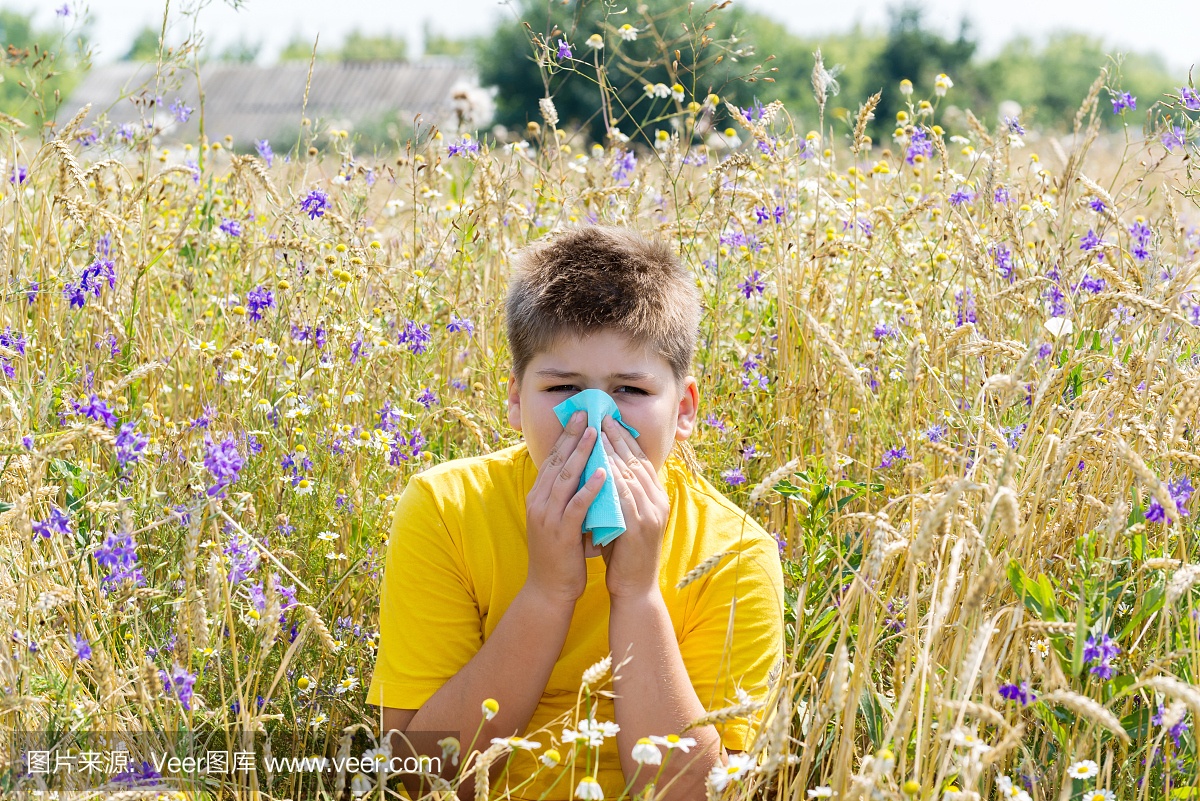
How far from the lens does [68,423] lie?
2082 mm

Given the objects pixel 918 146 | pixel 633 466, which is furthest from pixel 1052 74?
pixel 633 466

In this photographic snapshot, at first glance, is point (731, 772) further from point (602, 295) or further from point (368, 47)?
point (368, 47)

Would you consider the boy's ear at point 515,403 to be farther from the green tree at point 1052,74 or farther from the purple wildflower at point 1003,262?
the green tree at point 1052,74

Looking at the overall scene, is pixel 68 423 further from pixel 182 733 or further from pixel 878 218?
pixel 878 218

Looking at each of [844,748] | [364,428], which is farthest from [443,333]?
[844,748]

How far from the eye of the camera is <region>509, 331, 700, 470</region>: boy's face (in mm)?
1901

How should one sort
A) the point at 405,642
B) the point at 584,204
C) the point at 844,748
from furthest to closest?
the point at 584,204, the point at 405,642, the point at 844,748

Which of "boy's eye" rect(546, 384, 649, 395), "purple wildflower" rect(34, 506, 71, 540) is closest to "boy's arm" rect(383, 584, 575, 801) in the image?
"boy's eye" rect(546, 384, 649, 395)

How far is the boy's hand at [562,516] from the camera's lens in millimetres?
1757

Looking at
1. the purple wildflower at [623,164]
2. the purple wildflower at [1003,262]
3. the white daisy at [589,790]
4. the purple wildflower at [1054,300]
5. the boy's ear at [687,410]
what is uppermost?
the purple wildflower at [623,164]

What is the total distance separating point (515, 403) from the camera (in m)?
2.13

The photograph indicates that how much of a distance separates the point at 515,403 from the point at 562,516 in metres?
0.44

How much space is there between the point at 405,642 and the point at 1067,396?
65.0 inches

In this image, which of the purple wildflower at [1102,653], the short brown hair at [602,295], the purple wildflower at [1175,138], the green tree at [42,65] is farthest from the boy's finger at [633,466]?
the green tree at [42,65]
